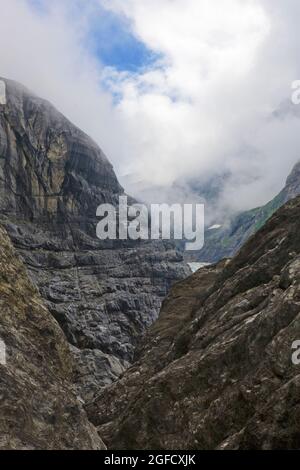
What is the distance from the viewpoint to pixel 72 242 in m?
173

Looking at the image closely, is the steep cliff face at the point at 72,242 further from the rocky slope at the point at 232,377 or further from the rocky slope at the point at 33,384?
the rocky slope at the point at 33,384

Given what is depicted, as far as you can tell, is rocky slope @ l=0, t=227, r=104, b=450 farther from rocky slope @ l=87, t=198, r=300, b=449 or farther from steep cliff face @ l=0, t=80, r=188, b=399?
steep cliff face @ l=0, t=80, r=188, b=399

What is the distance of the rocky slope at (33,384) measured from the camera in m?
16.5

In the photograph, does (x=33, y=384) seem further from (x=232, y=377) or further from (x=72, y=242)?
(x=72, y=242)

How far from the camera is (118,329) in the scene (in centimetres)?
14450

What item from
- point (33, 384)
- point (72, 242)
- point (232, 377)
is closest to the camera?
point (33, 384)

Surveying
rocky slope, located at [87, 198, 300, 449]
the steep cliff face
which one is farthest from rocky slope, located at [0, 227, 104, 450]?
the steep cliff face

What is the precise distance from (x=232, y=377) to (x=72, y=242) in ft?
512

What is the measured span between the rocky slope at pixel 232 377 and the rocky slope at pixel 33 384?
321 cm

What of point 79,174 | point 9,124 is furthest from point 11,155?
point 79,174

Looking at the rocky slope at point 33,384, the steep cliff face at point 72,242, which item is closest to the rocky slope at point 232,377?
the rocky slope at point 33,384

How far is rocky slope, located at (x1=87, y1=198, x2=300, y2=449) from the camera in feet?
55.7

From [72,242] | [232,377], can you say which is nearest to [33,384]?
[232,377]

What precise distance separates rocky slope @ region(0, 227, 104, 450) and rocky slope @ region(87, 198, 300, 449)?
3.21 meters
